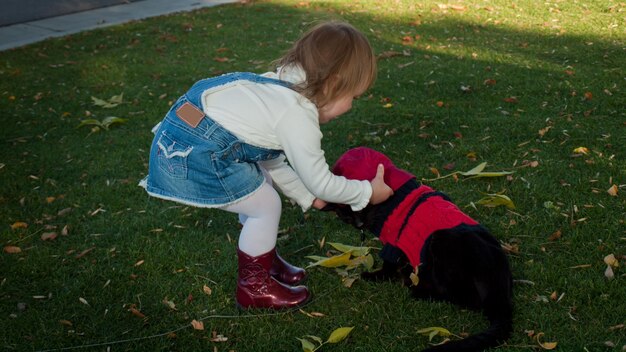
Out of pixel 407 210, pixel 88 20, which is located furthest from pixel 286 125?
pixel 88 20

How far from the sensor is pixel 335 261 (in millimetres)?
3412

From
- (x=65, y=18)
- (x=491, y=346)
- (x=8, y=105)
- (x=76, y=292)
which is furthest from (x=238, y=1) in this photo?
(x=491, y=346)

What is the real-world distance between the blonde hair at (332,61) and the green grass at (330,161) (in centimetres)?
95

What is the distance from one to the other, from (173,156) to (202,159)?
0.12 m

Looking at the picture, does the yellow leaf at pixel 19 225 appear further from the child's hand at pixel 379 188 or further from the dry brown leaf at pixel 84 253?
the child's hand at pixel 379 188

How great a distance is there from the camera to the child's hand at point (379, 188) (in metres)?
2.98

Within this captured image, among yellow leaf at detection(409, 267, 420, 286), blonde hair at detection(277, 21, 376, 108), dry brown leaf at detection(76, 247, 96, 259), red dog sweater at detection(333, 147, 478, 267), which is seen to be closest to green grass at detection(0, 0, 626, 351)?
dry brown leaf at detection(76, 247, 96, 259)

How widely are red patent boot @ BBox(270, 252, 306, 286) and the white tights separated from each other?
282 mm

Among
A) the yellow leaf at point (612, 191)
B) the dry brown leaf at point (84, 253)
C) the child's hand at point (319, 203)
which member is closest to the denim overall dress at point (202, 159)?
the child's hand at point (319, 203)

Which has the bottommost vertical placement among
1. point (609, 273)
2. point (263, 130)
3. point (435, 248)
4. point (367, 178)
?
point (609, 273)

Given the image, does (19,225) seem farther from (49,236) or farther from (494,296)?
(494,296)

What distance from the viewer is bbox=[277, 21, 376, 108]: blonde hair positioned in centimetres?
282

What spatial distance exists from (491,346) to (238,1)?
348 inches

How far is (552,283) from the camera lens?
3.19 metres
